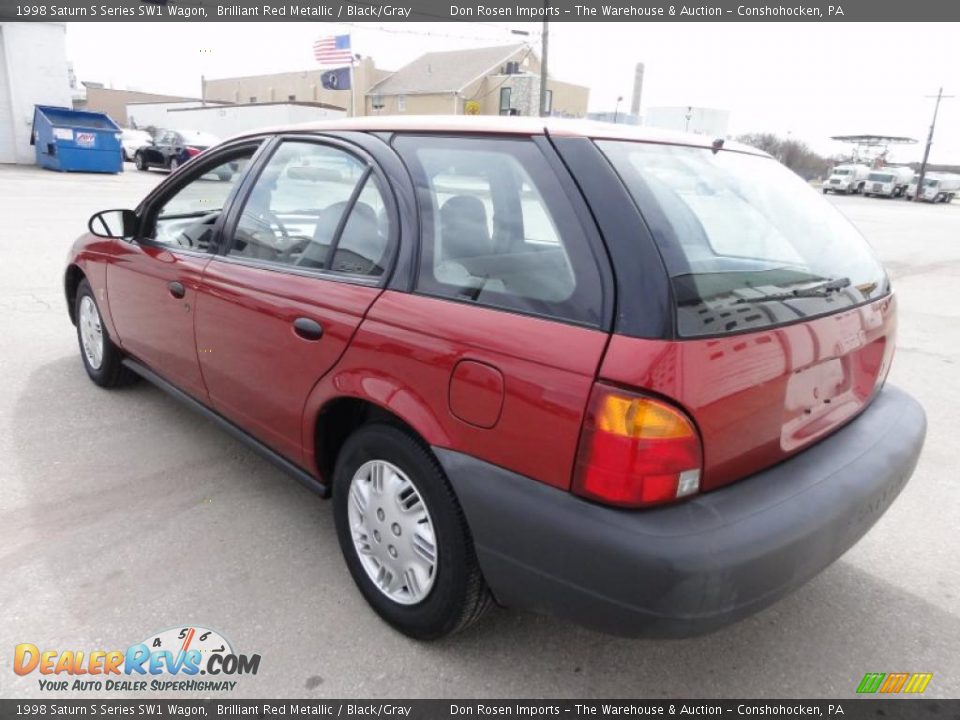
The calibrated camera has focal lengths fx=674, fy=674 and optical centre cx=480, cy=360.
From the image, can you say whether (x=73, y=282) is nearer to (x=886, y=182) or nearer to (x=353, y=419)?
(x=353, y=419)

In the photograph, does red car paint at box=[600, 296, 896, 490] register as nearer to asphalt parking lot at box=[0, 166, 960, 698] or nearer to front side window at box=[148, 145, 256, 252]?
asphalt parking lot at box=[0, 166, 960, 698]

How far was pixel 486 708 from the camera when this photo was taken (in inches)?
80.7

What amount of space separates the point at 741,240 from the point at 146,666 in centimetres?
239

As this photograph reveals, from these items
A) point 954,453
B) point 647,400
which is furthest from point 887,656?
point 954,453

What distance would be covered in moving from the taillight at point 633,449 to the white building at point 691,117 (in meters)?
17.9

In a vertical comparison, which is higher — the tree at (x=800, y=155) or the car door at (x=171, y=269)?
the tree at (x=800, y=155)

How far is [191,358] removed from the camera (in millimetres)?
3188

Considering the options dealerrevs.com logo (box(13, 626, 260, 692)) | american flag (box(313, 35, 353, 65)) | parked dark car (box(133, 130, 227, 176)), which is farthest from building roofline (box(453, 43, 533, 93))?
dealerrevs.com logo (box(13, 626, 260, 692))

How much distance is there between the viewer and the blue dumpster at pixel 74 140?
69.5ft

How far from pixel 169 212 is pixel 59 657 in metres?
2.37

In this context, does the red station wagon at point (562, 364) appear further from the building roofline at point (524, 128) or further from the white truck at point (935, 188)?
the white truck at point (935, 188)

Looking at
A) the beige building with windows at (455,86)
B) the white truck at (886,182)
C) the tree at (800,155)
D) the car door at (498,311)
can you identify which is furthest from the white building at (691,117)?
the tree at (800,155)

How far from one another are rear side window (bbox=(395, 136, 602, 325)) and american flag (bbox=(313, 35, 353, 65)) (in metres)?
27.7

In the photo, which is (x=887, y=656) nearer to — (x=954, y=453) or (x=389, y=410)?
(x=389, y=410)
